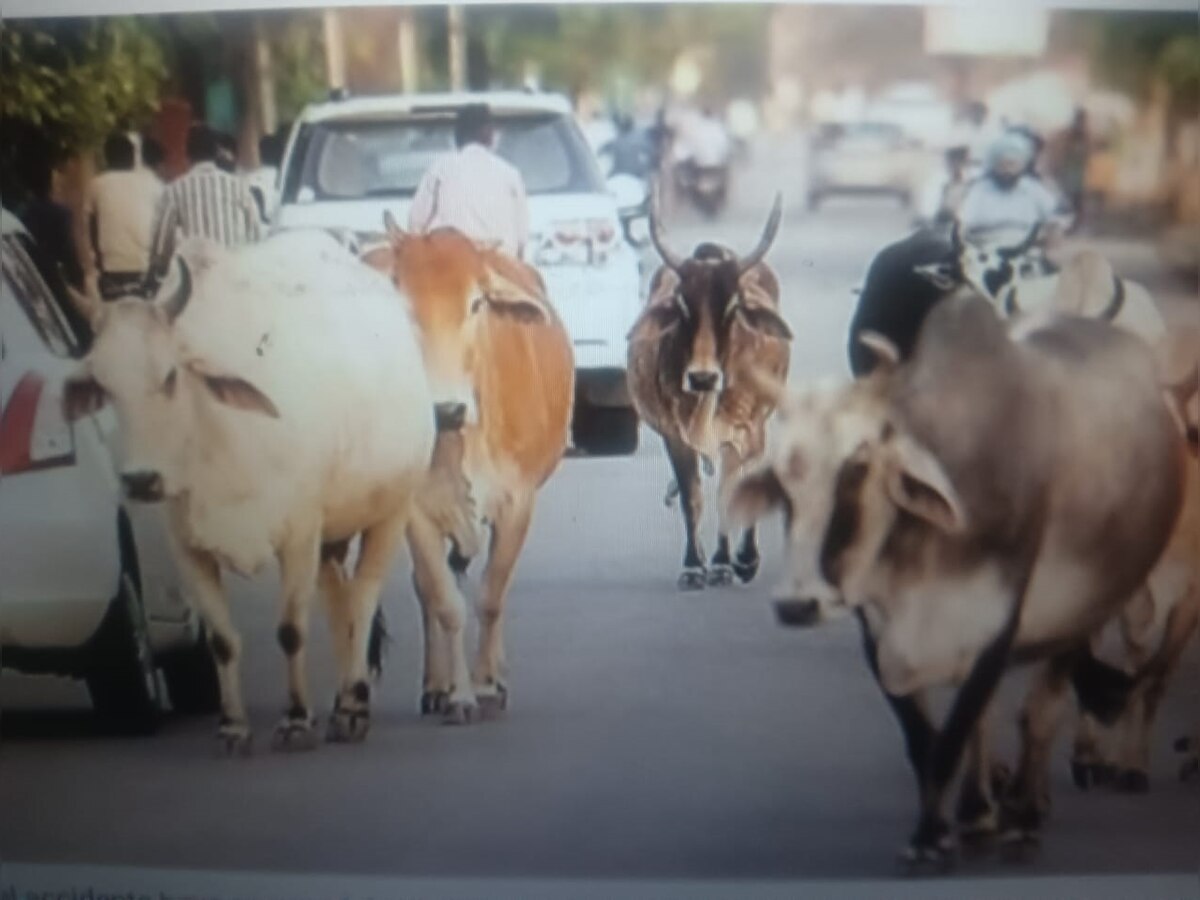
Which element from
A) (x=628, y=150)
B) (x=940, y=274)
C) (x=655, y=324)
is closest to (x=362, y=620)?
(x=655, y=324)

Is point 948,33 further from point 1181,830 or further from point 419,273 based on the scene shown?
point 1181,830

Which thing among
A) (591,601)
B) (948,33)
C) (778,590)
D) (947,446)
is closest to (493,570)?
(591,601)

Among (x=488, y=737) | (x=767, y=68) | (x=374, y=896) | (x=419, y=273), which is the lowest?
(x=374, y=896)

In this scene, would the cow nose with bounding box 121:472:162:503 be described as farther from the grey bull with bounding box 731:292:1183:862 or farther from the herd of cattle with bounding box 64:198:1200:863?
the grey bull with bounding box 731:292:1183:862

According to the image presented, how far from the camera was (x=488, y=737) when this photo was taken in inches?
156

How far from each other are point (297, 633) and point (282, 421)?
0.40 meters

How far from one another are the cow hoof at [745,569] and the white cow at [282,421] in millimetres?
601

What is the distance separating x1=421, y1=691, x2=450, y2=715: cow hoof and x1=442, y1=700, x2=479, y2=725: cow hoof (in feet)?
0.08

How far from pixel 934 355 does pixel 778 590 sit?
483 millimetres

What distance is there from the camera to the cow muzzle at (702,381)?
3.84m

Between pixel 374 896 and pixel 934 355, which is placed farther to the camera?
pixel 374 896

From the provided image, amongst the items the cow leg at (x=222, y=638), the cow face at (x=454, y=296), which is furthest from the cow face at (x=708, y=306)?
the cow leg at (x=222, y=638)

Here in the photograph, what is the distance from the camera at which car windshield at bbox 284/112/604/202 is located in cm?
382

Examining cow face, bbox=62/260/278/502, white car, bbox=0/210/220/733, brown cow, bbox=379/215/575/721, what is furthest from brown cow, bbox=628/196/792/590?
white car, bbox=0/210/220/733
